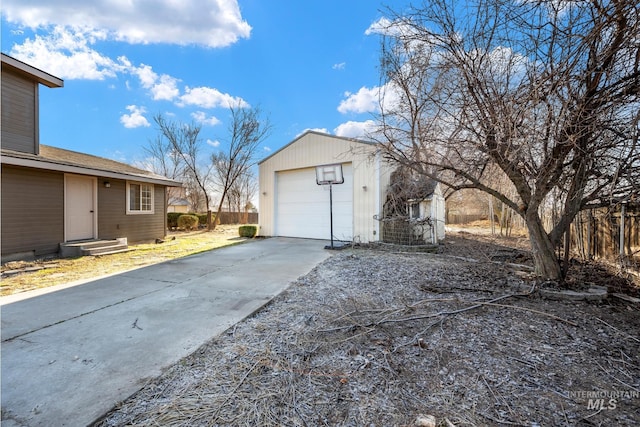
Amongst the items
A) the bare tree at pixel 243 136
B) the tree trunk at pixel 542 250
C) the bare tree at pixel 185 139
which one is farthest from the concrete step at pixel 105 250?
the tree trunk at pixel 542 250

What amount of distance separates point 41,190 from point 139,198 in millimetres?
2968

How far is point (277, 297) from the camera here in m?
3.75

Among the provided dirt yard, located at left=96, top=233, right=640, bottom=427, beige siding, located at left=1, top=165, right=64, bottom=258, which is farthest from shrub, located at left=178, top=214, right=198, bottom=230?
dirt yard, located at left=96, top=233, right=640, bottom=427

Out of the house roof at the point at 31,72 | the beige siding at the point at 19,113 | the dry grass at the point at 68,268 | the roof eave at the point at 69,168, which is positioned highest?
the house roof at the point at 31,72

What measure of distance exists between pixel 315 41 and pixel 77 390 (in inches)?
347

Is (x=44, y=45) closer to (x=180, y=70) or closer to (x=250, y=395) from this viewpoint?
(x=180, y=70)

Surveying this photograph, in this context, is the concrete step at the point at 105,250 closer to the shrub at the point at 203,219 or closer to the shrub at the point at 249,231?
the shrub at the point at 249,231

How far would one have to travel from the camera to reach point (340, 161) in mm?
9430

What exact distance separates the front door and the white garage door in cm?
594

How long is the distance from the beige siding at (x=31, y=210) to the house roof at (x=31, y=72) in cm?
293

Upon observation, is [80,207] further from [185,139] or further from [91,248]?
[185,139]

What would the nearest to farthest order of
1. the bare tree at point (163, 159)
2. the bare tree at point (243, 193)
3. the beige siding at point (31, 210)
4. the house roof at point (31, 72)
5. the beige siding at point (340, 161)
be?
the beige siding at point (31, 210), the house roof at point (31, 72), the beige siding at point (340, 161), the bare tree at point (163, 159), the bare tree at point (243, 193)

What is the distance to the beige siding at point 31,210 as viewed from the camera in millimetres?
6074

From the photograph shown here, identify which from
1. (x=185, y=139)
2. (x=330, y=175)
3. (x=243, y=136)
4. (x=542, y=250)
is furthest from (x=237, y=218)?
(x=542, y=250)
